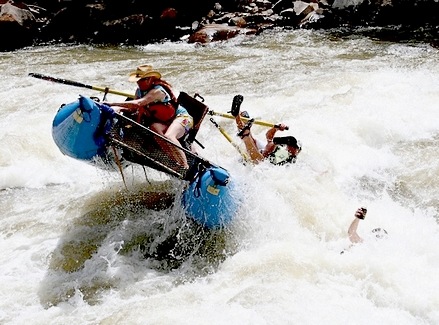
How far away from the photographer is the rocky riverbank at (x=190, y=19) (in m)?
15.2

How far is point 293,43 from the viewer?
13.5 meters

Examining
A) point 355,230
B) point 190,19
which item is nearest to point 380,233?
point 355,230

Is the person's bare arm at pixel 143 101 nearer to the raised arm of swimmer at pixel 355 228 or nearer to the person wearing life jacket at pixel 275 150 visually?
the person wearing life jacket at pixel 275 150

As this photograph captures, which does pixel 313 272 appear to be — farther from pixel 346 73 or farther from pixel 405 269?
pixel 346 73

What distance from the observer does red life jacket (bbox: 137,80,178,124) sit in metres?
5.08

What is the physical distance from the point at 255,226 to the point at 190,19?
43.2 ft

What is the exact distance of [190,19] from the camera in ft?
55.7

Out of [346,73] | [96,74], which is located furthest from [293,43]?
[96,74]

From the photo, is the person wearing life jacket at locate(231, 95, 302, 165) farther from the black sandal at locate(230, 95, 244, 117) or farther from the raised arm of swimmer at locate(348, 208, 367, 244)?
the raised arm of swimmer at locate(348, 208, 367, 244)

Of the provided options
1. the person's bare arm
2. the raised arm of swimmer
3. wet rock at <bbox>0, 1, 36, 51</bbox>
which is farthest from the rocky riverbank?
the raised arm of swimmer

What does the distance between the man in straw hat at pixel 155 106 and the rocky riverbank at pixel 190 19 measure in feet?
31.9

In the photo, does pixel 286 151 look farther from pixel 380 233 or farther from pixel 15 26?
pixel 15 26

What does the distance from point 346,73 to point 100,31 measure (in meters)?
9.41

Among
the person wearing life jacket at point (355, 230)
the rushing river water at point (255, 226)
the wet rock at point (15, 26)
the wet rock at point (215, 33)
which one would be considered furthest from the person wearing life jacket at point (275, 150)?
the wet rock at point (15, 26)
